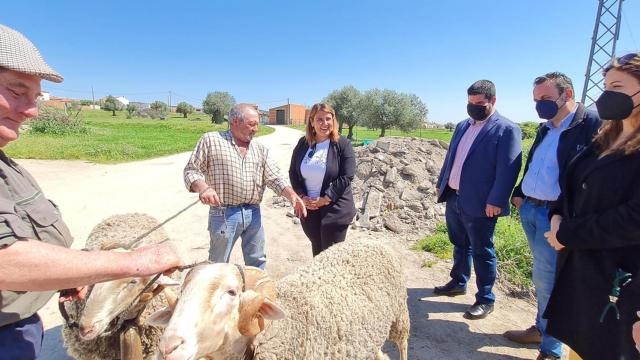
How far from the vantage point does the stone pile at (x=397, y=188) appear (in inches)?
294

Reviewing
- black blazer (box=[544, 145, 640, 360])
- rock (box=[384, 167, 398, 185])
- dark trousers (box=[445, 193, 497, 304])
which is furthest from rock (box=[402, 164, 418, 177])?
black blazer (box=[544, 145, 640, 360])

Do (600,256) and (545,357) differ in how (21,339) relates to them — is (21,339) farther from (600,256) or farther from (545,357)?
(545,357)

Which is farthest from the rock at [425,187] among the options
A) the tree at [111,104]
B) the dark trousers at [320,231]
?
the tree at [111,104]

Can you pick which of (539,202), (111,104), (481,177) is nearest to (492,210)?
(481,177)

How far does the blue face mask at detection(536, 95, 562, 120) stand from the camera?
3162 mm

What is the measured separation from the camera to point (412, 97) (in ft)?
120

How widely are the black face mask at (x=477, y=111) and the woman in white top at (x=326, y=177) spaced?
149 centimetres

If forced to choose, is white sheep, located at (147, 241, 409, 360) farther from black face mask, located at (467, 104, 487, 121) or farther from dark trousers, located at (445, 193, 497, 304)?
black face mask, located at (467, 104, 487, 121)

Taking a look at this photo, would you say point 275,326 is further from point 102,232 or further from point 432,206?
point 432,206

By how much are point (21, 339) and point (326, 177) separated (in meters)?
2.83

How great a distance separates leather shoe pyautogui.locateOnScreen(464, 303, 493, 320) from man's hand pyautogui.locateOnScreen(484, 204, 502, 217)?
125cm

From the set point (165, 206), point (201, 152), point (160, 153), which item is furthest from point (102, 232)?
point (160, 153)

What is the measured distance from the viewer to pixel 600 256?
2115 mm

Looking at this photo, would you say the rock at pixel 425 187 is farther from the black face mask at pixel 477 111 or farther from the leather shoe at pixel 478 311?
the black face mask at pixel 477 111
